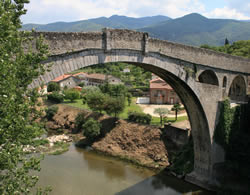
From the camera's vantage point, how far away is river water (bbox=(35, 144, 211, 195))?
1852cm

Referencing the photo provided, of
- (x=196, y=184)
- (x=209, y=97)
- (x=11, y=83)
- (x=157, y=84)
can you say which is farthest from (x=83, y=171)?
(x=157, y=84)

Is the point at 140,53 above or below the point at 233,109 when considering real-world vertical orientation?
above

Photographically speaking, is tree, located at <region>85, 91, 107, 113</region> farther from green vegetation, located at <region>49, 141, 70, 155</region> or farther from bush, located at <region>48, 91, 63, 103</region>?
bush, located at <region>48, 91, 63, 103</region>

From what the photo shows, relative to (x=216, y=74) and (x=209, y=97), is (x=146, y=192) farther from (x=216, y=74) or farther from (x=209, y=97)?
Answer: (x=216, y=74)

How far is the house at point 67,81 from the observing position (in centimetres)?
5775

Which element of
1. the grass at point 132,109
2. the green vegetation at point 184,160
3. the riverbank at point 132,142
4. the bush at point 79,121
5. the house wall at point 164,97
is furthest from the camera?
the house wall at point 164,97

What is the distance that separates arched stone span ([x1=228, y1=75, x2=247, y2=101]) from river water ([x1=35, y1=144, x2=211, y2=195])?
27.8 feet

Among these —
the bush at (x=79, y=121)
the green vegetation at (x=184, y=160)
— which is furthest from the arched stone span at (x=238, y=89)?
the bush at (x=79, y=121)

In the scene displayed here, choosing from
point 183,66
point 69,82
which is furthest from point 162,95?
point 183,66

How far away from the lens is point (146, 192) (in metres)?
18.6

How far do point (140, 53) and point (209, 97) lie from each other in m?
7.03

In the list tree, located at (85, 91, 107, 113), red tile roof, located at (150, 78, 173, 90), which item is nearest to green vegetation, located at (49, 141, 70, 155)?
tree, located at (85, 91, 107, 113)

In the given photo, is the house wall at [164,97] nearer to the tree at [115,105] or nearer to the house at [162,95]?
the house at [162,95]

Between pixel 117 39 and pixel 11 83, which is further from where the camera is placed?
pixel 117 39
